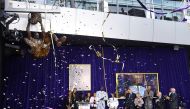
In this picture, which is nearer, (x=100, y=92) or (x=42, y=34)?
(x=42, y=34)

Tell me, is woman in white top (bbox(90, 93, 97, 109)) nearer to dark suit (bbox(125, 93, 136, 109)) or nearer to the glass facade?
dark suit (bbox(125, 93, 136, 109))

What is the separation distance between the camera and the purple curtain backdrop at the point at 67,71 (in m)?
9.70

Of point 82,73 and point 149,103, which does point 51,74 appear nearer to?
point 82,73

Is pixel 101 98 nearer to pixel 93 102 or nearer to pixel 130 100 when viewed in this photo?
pixel 93 102

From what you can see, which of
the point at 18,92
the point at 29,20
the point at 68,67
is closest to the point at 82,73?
the point at 68,67

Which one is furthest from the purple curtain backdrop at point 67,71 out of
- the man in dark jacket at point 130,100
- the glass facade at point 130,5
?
the glass facade at point 130,5

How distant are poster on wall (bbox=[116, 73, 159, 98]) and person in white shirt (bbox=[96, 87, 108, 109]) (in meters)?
0.54

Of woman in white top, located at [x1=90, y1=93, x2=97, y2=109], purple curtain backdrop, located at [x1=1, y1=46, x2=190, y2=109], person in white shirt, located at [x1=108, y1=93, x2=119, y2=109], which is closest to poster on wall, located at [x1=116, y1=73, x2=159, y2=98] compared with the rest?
purple curtain backdrop, located at [x1=1, y1=46, x2=190, y2=109]

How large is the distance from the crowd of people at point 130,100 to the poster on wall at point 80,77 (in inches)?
11.6

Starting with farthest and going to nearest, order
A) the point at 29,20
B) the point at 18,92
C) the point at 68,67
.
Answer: the point at 68,67, the point at 18,92, the point at 29,20

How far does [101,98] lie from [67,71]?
4.52ft

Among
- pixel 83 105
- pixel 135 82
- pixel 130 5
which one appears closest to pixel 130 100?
pixel 135 82

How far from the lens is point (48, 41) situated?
331 inches

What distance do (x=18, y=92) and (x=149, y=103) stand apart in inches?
164
